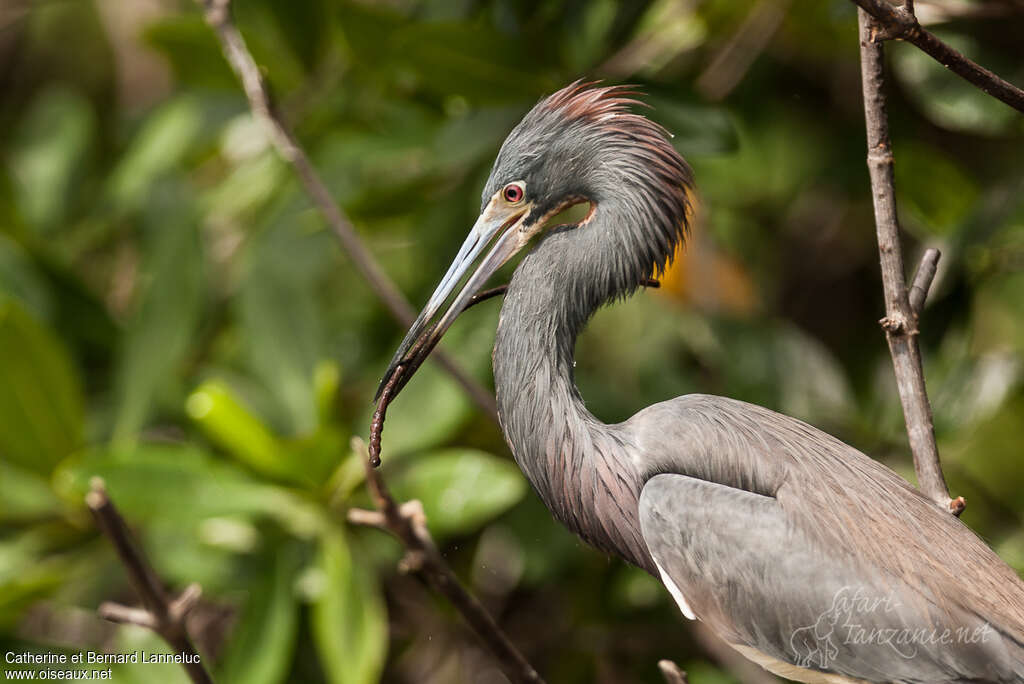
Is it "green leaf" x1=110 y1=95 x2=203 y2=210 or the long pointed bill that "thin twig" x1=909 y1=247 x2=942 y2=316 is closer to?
the long pointed bill

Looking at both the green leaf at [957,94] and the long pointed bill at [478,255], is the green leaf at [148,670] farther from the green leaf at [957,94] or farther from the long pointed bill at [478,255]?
the green leaf at [957,94]

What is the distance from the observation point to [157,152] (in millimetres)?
2836

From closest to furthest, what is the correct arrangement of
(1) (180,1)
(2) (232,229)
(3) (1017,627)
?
(3) (1017,627) → (2) (232,229) → (1) (180,1)

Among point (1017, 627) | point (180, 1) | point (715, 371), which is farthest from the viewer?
point (180, 1)

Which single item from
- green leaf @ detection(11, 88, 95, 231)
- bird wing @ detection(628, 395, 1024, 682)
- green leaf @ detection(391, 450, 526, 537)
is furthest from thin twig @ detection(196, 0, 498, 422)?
green leaf @ detection(11, 88, 95, 231)

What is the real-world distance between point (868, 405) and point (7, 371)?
73.5 inches

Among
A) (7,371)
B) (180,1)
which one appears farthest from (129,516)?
(180,1)

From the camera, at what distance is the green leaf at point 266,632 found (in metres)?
2.03

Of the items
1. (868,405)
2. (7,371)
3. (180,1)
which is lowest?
(7,371)

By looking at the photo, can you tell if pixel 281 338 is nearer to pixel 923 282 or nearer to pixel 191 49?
pixel 191 49

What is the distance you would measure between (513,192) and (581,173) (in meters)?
0.09

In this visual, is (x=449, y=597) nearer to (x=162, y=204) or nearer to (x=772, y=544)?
(x=772, y=544)

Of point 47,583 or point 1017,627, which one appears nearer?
point 1017,627

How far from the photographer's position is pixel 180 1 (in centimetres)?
399
